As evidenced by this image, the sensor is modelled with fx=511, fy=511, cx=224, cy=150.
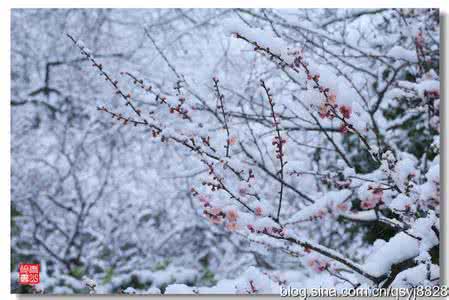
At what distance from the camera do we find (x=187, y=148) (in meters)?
1.66

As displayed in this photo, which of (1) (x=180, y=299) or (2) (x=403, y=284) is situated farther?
(1) (x=180, y=299)

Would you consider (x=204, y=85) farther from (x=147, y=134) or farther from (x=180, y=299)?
(x=180, y=299)

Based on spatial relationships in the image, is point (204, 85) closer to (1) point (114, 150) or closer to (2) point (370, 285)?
(1) point (114, 150)

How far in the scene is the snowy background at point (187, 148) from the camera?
1842 millimetres

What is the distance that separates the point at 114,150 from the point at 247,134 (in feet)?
2.88

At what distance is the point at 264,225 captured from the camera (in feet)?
4.09

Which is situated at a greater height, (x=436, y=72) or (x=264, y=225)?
(x=436, y=72)

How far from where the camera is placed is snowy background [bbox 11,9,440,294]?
1.84 m

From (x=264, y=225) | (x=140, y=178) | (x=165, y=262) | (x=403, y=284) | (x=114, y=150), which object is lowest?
(x=403, y=284)

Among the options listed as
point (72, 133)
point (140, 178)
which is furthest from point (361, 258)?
point (72, 133)
